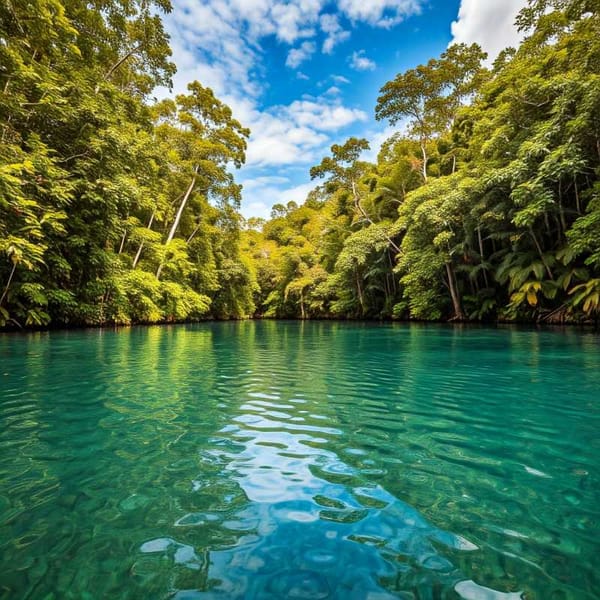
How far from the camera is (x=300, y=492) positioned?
189 cm

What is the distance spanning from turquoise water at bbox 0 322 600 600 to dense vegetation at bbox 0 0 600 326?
7168mm

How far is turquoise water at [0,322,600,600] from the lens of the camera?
1.26 meters

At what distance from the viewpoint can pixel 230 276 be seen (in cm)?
3086

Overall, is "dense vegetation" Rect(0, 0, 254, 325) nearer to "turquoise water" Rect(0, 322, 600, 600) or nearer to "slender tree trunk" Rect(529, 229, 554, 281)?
"turquoise water" Rect(0, 322, 600, 600)

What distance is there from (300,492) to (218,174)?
76.0ft

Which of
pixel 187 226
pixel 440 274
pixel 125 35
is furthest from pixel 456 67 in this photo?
pixel 187 226

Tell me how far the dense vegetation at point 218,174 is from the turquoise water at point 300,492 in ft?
23.5

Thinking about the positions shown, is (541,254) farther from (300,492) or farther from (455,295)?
(300,492)

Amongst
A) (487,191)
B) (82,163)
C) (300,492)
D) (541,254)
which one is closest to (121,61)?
(82,163)

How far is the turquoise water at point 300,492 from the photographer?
1262mm

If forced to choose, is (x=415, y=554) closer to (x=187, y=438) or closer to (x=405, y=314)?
(x=187, y=438)

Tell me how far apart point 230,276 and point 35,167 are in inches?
847

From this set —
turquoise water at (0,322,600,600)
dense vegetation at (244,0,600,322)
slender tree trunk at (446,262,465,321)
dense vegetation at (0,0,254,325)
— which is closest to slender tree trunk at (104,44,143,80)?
dense vegetation at (0,0,254,325)

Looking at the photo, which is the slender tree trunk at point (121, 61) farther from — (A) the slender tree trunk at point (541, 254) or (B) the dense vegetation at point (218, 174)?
(A) the slender tree trunk at point (541, 254)
